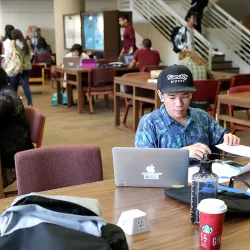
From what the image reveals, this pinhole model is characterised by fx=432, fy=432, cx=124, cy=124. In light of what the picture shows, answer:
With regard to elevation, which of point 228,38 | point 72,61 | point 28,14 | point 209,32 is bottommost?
point 72,61

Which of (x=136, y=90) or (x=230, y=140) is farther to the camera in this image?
(x=136, y=90)

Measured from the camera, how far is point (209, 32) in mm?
9695

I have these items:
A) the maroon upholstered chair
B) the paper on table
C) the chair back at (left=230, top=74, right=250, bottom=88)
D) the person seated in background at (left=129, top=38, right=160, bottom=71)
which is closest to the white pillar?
the person seated in background at (left=129, top=38, right=160, bottom=71)

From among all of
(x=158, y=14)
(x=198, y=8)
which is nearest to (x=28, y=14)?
(x=158, y=14)

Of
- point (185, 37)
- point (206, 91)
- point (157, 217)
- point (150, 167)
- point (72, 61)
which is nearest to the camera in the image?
point (157, 217)

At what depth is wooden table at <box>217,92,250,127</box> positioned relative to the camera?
374 centimetres

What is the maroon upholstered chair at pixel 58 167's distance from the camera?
1876 millimetres

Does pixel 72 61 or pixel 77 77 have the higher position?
pixel 72 61

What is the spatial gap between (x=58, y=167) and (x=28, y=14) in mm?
13456

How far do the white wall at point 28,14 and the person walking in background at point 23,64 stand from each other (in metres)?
7.25

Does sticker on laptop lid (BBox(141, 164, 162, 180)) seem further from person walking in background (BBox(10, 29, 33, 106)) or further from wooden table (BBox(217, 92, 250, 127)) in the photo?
person walking in background (BBox(10, 29, 33, 106))

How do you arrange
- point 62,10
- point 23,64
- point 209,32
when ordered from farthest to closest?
point 62,10 → point 209,32 → point 23,64

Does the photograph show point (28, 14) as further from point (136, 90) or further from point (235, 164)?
point (235, 164)

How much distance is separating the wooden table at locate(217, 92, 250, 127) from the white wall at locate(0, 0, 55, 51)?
1159 centimetres
